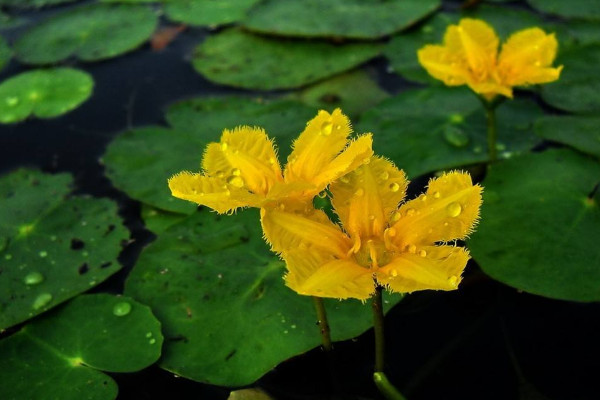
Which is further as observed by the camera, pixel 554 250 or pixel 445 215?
pixel 554 250

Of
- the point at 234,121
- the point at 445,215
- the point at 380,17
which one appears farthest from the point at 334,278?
the point at 380,17

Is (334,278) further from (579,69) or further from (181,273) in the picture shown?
(579,69)

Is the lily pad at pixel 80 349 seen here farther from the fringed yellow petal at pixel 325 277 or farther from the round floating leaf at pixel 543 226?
the round floating leaf at pixel 543 226

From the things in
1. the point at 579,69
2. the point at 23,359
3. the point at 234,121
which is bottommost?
the point at 23,359

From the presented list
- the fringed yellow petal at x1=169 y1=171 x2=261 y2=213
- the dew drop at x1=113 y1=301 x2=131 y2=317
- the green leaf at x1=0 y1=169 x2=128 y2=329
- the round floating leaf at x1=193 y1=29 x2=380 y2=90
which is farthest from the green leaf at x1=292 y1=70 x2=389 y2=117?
the fringed yellow petal at x1=169 y1=171 x2=261 y2=213

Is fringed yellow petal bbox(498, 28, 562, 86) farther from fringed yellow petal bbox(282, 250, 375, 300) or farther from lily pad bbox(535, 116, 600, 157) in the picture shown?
fringed yellow petal bbox(282, 250, 375, 300)
